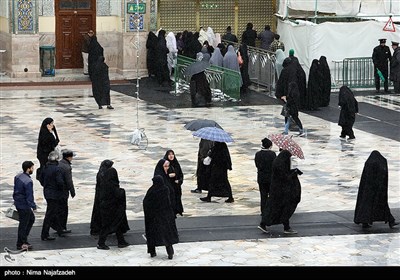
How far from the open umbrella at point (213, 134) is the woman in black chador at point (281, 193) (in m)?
1.49

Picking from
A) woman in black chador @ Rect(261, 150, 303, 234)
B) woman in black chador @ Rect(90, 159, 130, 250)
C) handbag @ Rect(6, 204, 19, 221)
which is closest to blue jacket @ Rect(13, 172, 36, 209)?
handbag @ Rect(6, 204, 19, 221)

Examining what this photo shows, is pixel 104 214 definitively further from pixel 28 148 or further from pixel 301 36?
pixel 301 36

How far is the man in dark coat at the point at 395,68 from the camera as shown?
2819 cm

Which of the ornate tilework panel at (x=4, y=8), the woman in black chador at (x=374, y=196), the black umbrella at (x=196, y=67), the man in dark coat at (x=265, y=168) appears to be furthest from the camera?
the ornate tilework panel at (x=4, y=8)

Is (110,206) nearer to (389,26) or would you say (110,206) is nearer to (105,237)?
(105,237)

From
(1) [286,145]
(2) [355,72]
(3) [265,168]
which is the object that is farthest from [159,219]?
(2) [355,72]

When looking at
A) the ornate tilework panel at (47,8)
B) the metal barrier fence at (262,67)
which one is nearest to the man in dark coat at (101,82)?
the metal barrier fence at (262,67)

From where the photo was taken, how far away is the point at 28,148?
2177 cm

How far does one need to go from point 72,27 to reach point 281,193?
16.3m

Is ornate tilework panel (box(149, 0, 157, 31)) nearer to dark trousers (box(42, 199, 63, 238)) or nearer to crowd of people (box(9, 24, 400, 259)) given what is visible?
crowd of people (box(9, 24, 400, 259))

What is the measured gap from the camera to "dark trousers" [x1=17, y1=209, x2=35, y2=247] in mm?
14984

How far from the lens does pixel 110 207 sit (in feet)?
50.2

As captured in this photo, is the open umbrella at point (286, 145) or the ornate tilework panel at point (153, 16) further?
the ornate tilework panel at point (153, 16)

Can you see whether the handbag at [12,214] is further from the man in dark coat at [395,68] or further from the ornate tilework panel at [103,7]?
the ornate tilework panel at [103,7]
